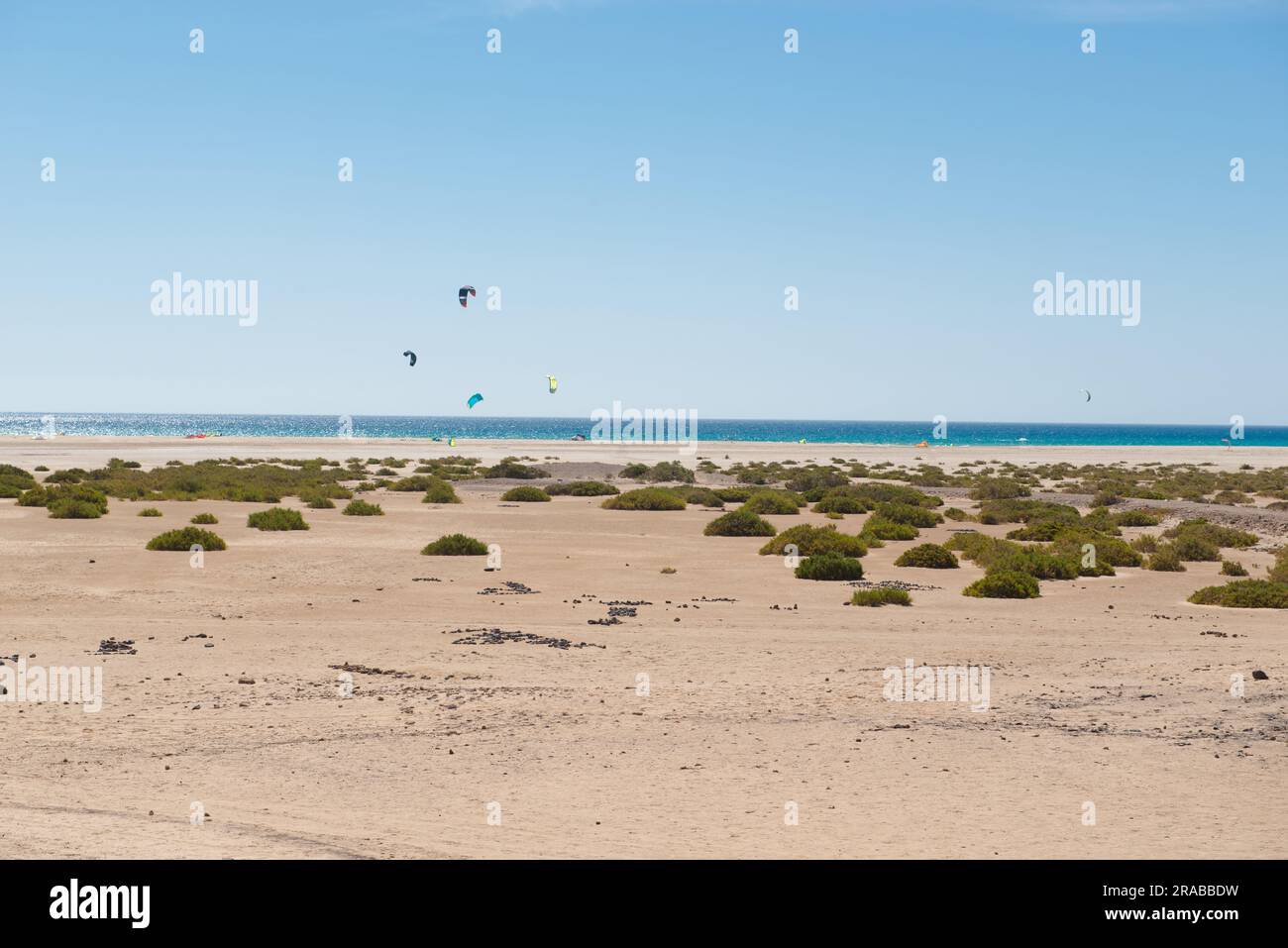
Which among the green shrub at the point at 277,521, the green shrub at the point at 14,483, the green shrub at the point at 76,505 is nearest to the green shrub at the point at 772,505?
the green shrub at the point at 277,521

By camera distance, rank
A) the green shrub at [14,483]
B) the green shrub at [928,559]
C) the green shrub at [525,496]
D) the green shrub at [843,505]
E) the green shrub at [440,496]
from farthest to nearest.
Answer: the green shrub at [525,496] → the green shrub at [440,496] → the green shrub at [14,483] → the green shrub at [843,505] → the green shrub at [928,559]

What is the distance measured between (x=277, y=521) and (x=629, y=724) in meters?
25.0

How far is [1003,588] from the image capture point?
2233 centimetres

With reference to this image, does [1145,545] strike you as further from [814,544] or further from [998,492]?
[998,492]

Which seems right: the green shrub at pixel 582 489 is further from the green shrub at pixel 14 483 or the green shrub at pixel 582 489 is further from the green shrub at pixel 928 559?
the green shrub at pixel 928 559

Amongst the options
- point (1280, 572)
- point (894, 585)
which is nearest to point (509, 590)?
point (894, 585)

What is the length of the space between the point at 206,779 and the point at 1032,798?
712 centimetres

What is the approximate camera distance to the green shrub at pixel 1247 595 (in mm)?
21016

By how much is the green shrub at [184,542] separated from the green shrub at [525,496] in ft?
71.4

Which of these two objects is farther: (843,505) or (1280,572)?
(843,505)

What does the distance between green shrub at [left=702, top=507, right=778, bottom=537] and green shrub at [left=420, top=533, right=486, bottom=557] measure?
8577mm

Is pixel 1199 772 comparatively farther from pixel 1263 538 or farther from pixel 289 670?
pixel 1263 538
